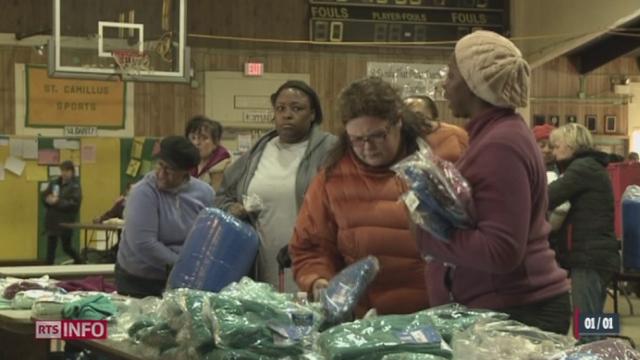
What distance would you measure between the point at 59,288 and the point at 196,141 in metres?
1.54

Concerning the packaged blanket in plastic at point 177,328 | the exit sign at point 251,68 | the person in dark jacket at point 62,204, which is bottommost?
the person in dark jacket at point 62,204

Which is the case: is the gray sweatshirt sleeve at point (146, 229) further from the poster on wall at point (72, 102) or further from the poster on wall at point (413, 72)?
the poster on wall at point (413, 72)

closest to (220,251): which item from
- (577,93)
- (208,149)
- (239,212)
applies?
(239,212)

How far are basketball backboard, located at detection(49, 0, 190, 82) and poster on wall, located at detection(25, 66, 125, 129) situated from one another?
2133mm

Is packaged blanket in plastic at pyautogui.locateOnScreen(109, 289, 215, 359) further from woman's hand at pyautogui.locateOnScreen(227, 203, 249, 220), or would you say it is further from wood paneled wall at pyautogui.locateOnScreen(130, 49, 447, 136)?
wood paneled wall at pyautogui.locateOnScreen(130, 49, 447, 136)

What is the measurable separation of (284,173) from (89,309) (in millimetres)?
819

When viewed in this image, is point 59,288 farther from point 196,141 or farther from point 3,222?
point 3,222

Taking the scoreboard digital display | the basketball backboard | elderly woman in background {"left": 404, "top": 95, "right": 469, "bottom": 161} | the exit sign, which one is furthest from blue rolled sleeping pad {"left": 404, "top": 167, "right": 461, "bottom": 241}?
the exit sign

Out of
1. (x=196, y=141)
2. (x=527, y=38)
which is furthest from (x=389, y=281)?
(x=527, y=38)

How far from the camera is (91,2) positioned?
8.53m

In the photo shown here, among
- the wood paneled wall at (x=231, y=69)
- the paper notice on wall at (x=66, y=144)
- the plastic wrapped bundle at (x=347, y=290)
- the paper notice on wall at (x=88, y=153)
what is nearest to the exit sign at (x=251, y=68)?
the wood paneled wall at (x=231, y=69)

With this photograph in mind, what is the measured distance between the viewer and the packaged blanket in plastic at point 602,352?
1421 millimetres

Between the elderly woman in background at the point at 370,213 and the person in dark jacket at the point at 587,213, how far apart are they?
238 centimetres

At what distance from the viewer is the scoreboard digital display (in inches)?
449
